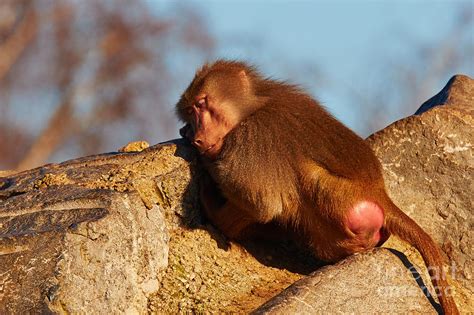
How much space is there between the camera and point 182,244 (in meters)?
5.01

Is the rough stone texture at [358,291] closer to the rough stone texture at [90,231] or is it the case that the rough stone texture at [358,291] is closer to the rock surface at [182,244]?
the rock surface at [182,244]

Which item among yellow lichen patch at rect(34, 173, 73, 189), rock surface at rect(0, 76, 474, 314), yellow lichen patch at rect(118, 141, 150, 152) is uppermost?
yellow lichen patch at rect(118, 141, 150, 152)

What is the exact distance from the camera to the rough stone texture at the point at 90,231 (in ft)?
14.1

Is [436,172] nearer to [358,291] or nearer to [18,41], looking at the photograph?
[358,291]

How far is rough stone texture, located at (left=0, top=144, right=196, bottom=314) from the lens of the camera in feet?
14.1

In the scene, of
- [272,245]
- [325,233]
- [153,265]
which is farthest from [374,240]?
[153,265]

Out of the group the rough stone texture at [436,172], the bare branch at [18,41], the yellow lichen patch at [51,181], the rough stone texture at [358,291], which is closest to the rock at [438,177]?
the rough stone texture at [436,172]

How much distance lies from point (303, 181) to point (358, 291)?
62cm

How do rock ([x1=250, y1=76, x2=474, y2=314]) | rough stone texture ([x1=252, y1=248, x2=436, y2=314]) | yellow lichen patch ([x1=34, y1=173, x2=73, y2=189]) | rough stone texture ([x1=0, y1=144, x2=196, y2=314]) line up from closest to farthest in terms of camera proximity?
rough stone texture ([x1=0, y1=144, x2=196, y2=314]) → rough stone texture ([x1=252, y1=248, x2=436, y2=314]) → yellow lichen patch ([x1=34, y1=173, x2=73, y2=189]) → rock ([x1=250, y1=76, x2=474, y2=314])

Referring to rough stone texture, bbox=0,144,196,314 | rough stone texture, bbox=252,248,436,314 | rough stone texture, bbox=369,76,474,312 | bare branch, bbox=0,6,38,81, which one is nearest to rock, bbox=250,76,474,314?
rough stone texture, bbox=369,76,474,312

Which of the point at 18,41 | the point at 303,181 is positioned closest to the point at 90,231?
the point at 303,181

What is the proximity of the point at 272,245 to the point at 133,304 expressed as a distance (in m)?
1.07

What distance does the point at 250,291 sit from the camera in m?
4.95

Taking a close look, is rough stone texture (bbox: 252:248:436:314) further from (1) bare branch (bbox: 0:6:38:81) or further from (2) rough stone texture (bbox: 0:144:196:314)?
(1) bare branch (bbox: 0:6:38:81)
